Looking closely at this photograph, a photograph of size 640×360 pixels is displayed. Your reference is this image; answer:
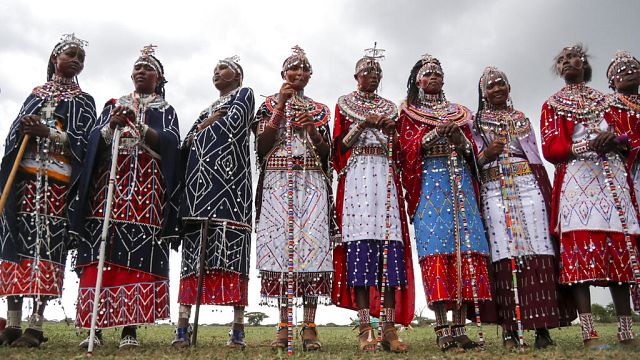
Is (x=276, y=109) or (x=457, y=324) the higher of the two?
(x=276, y=109)

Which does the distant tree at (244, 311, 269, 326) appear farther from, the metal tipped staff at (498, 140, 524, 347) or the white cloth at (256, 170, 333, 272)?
the metal tipped staff at (498, 140, 524, 347)

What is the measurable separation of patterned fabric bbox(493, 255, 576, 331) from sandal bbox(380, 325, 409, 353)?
1193 mm

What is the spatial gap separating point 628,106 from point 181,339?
17.9 feet

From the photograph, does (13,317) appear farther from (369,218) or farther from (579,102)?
(579,102)

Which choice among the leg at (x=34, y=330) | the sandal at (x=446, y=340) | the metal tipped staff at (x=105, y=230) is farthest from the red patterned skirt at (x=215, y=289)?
the sandal at (x=446, y=340)

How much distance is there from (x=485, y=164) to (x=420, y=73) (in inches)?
50.7

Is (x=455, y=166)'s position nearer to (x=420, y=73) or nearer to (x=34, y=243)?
(x=420, y=73)

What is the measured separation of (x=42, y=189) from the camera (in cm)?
594

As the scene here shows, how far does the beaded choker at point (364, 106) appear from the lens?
20.8ft

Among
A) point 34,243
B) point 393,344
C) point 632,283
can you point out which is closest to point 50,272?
point 34,243

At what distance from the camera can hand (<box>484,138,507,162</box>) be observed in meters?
6.14

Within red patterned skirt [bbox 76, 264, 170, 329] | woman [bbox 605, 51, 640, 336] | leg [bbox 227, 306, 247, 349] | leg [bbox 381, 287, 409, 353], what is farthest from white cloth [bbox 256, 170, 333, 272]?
woman [bbox 605, 51, 640, 336]

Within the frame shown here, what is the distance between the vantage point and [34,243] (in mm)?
5789

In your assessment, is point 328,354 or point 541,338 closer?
point 328,354
